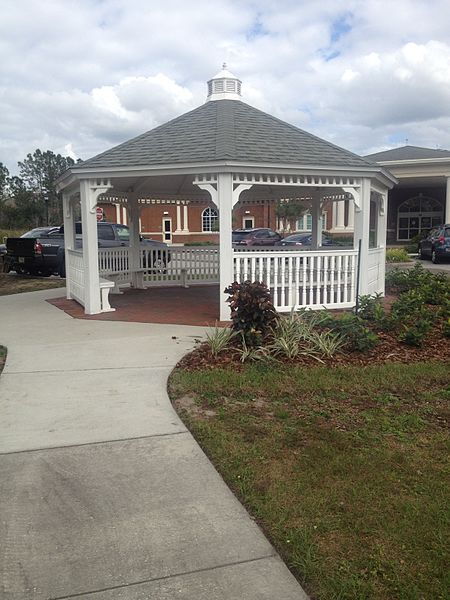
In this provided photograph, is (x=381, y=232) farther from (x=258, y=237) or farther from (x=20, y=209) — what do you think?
(x=20, y=209)

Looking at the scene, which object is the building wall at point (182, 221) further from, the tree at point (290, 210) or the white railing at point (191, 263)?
the white railing at point (191, 263)

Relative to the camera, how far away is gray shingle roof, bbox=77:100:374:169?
375 inches

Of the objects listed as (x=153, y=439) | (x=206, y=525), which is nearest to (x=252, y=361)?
(x=153, y=439)

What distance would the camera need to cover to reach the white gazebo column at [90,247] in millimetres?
10339

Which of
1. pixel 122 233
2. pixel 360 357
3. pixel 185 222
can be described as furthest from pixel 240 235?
pixel 360 357

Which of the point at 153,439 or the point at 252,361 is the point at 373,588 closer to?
the point at 153,439

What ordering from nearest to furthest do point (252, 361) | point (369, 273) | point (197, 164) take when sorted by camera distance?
point (252, 361) → point (197, 164) → point (369, 273)

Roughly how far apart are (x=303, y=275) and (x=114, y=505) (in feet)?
23.6

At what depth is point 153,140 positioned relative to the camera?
1095 centimetres

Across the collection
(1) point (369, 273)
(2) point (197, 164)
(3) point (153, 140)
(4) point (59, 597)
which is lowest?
(4) point (59, 597)

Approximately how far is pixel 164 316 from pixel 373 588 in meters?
8.01

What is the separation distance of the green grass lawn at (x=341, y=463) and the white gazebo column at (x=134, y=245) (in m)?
8.63

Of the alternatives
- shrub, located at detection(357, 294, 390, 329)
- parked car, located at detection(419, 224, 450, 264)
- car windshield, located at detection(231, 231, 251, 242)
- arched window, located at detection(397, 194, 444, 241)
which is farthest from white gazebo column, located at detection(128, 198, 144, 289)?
arched window, located at detection(397, 194, 444, 241)

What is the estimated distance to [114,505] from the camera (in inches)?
137
